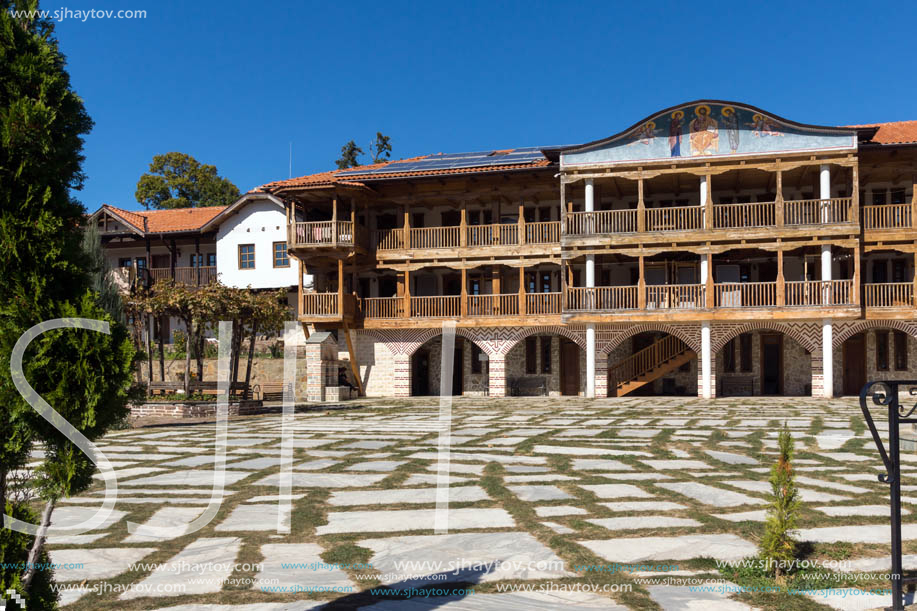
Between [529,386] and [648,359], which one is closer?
[648,359]

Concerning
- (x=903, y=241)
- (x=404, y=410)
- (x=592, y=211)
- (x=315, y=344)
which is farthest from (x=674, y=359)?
(x=315, y=344)

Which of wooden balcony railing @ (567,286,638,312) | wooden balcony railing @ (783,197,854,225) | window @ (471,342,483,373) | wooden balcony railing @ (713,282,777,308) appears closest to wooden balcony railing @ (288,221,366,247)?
window @ (471,342,483,373)

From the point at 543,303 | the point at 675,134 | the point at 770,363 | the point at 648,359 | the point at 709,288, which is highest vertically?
the point at 675,134

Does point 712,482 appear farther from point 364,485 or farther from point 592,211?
point 592,211

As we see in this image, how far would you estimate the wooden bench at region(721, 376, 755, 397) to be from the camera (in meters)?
26.9

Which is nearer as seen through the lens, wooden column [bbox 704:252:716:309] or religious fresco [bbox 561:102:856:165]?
religious fresco [bbox 561:102:856:165]

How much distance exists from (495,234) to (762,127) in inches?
361

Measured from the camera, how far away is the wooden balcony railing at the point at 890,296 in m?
23.9

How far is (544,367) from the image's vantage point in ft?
93.7

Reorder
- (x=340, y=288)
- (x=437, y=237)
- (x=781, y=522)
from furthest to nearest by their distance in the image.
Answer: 1. (x=437, y=237)
2. (x=340, y=288)
3. (x=781, y=522)

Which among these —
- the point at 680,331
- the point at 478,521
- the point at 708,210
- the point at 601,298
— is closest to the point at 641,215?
the point at 708,210

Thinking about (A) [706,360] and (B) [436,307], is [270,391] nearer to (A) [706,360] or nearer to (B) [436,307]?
(B) [436,307]

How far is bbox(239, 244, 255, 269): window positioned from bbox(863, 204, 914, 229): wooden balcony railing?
22.9 metres

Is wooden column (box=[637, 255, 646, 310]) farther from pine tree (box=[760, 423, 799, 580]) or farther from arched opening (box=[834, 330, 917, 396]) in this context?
pine tree (box=[760, 423, 799, 580])
